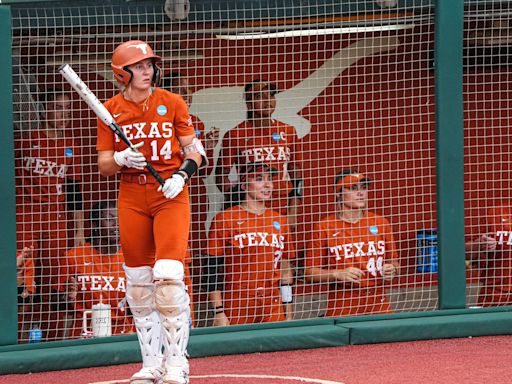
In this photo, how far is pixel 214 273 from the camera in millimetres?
6684

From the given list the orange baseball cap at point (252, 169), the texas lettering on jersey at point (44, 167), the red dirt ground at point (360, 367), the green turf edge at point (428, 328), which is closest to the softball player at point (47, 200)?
the texas lettering on jersey at point (44, 167)

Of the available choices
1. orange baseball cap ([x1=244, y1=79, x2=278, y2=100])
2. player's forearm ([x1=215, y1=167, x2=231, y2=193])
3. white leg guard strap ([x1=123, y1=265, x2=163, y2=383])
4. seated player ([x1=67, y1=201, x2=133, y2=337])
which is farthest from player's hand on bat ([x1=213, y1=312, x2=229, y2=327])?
orange baseball cap ([x1=244, y1=79, x2=278, y2=100])

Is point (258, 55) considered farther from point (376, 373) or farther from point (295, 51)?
point (376, 373)

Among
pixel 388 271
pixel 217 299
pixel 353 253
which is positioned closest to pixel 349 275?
pixel 353 253

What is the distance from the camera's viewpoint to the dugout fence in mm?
6234

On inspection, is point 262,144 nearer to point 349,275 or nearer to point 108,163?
point 349,275

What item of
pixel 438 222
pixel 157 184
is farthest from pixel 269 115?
pixel 157 184

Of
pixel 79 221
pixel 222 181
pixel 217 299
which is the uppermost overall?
pixel 222 181

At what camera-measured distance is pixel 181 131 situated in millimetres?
5246

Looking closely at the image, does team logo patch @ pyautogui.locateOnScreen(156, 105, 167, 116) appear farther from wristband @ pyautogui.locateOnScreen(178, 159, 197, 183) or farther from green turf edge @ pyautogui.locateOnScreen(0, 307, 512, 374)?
green turf edge @ pyautogui.locateOnScreen(0, 307, 512, 374)

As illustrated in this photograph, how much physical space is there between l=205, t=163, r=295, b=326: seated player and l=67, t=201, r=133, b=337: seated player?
0.55m

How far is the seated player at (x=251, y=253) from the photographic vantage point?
6543 mm

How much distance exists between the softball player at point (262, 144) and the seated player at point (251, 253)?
0.13 meters

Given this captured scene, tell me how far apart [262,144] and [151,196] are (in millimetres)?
1670
